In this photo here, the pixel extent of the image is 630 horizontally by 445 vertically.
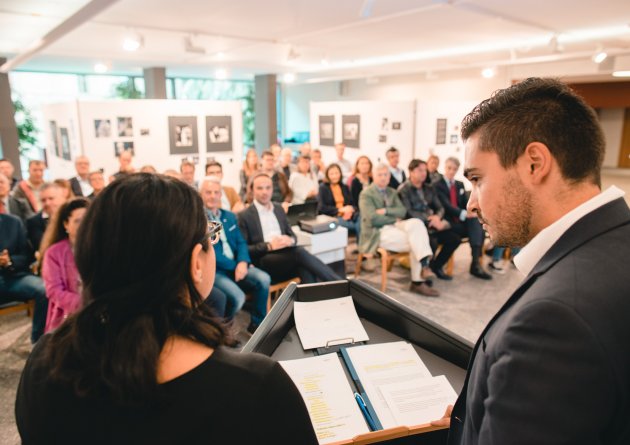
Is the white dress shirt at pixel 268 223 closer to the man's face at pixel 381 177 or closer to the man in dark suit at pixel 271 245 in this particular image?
the man in dark suit at pixel 271 245

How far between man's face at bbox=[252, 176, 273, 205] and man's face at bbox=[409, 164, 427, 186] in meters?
2.00

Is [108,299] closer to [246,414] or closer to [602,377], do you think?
[246,414]

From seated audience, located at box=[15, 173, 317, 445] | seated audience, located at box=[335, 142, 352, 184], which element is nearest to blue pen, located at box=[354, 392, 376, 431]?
seated audience, located at box=[15, 173, 317, 445]

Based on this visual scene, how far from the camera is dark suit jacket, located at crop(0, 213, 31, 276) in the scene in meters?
3.66

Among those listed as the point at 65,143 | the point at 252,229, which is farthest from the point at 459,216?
the point at 65,143

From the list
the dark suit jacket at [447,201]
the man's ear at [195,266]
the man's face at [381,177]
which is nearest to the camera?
the man's ear at [195,266]

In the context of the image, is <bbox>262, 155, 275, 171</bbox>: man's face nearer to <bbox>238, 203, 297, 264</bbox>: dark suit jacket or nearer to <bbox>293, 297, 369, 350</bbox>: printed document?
<bbox>238, 203, 297, 264</bbox>: dark suit jacket

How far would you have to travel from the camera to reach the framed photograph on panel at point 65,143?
6821 mm

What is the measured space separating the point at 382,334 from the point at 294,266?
2.50 meters

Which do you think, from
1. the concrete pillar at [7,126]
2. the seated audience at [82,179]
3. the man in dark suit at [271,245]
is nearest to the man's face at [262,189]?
the man in dark suit at [271,245]

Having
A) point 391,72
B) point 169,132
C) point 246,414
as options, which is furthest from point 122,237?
point 391,72

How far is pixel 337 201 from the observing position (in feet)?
20.4

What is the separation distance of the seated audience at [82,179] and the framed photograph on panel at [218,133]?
7.12 ft

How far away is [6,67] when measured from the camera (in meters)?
7.57
